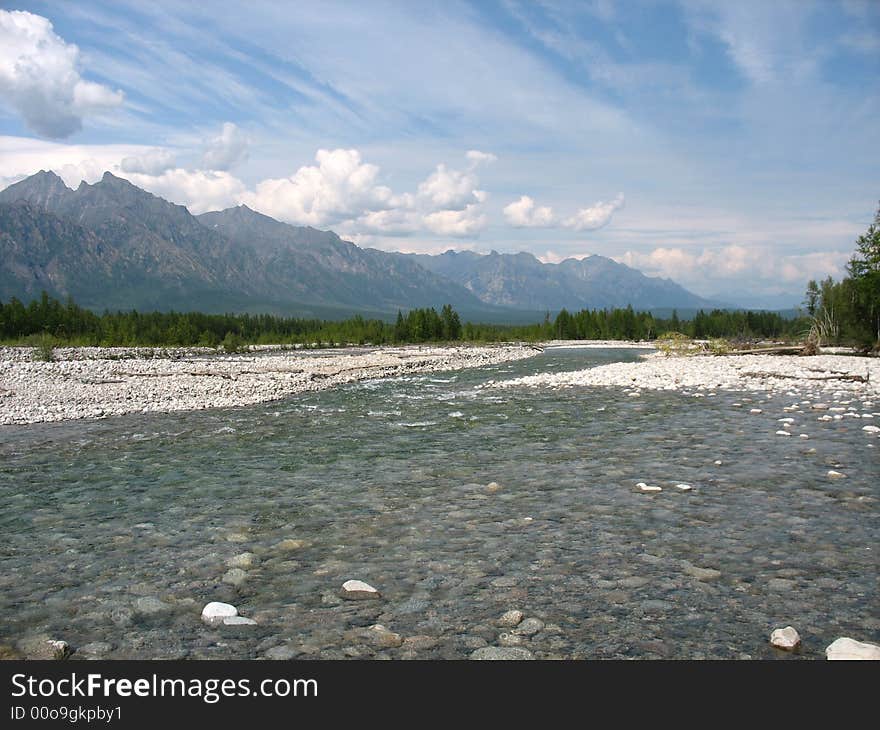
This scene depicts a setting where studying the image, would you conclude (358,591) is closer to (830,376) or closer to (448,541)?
(448,541)

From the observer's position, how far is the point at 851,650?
485cm

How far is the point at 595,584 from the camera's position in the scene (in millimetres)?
6613

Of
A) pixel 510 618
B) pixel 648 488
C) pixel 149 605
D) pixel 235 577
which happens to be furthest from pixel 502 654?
pixel 648 488

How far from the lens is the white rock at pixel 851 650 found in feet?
15.6

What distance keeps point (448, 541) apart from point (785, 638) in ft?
13.7

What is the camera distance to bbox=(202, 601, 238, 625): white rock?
5.81 m

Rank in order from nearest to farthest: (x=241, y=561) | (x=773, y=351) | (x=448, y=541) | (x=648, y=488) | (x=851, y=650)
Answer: (x=851, y=650) → (x=241, y=561) → (x=448, y=541) → (x=648, y=488) → (x=773, y=351)

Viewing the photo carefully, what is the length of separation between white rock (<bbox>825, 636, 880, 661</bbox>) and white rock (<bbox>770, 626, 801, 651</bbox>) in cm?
23

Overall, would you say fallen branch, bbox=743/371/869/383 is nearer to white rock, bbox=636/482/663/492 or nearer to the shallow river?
the shallow river

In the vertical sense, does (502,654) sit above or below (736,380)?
below

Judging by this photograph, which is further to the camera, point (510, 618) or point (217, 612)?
point (217, 612)

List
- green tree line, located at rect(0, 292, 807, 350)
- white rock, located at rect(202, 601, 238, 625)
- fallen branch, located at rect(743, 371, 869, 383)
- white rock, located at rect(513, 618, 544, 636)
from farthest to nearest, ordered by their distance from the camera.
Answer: green tree line, located at rect(0, 292, 807, 350) < fallen branch, located at rect(743, 371, 869, 383) < white rock, located at rect(202, 601, 238, 625) < white rock, located at rect(513, 618, 544, 636)

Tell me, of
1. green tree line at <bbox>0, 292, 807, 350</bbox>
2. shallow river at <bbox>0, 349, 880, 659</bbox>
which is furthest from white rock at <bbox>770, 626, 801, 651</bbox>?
green tree line at <bbox>0, 292, 807, 350</bbox>
